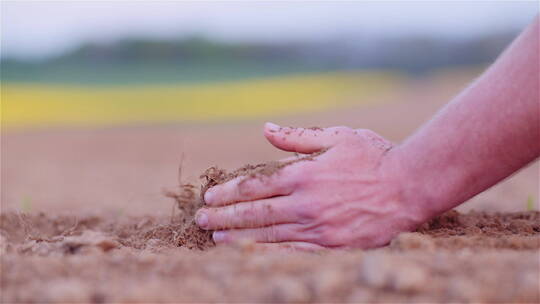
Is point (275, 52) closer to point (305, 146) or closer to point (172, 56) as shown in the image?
point (172, 56)

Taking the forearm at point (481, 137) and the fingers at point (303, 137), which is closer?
the forearm at point (481, 137)

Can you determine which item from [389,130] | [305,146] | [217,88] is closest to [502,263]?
[305,146]

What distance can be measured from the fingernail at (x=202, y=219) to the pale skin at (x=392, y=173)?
0.01m

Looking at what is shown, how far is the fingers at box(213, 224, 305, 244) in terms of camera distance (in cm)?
230

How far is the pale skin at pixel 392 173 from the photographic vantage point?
2.06 metres

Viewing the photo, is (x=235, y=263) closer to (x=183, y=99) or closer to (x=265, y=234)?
(x=265, y=234)

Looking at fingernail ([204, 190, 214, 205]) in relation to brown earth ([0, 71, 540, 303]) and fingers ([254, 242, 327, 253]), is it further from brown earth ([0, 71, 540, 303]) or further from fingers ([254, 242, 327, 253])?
fingers ([254, 242, 327, 253])

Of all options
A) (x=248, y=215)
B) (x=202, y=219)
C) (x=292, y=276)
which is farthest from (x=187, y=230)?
(x=292, y=276)

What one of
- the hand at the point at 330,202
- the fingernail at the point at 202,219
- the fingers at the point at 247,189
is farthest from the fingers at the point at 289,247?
the fingernail at the point at 202,219

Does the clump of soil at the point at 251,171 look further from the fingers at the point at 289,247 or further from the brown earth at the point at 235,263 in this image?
the fingers at the point at 289,247

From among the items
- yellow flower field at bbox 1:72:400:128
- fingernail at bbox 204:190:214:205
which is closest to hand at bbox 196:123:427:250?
fingernail at bbox 204:190:214:205

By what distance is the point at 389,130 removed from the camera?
11367 mm

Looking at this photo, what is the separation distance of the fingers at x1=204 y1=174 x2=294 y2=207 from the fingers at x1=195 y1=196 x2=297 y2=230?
2 centimetres

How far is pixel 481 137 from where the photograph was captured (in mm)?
2100
